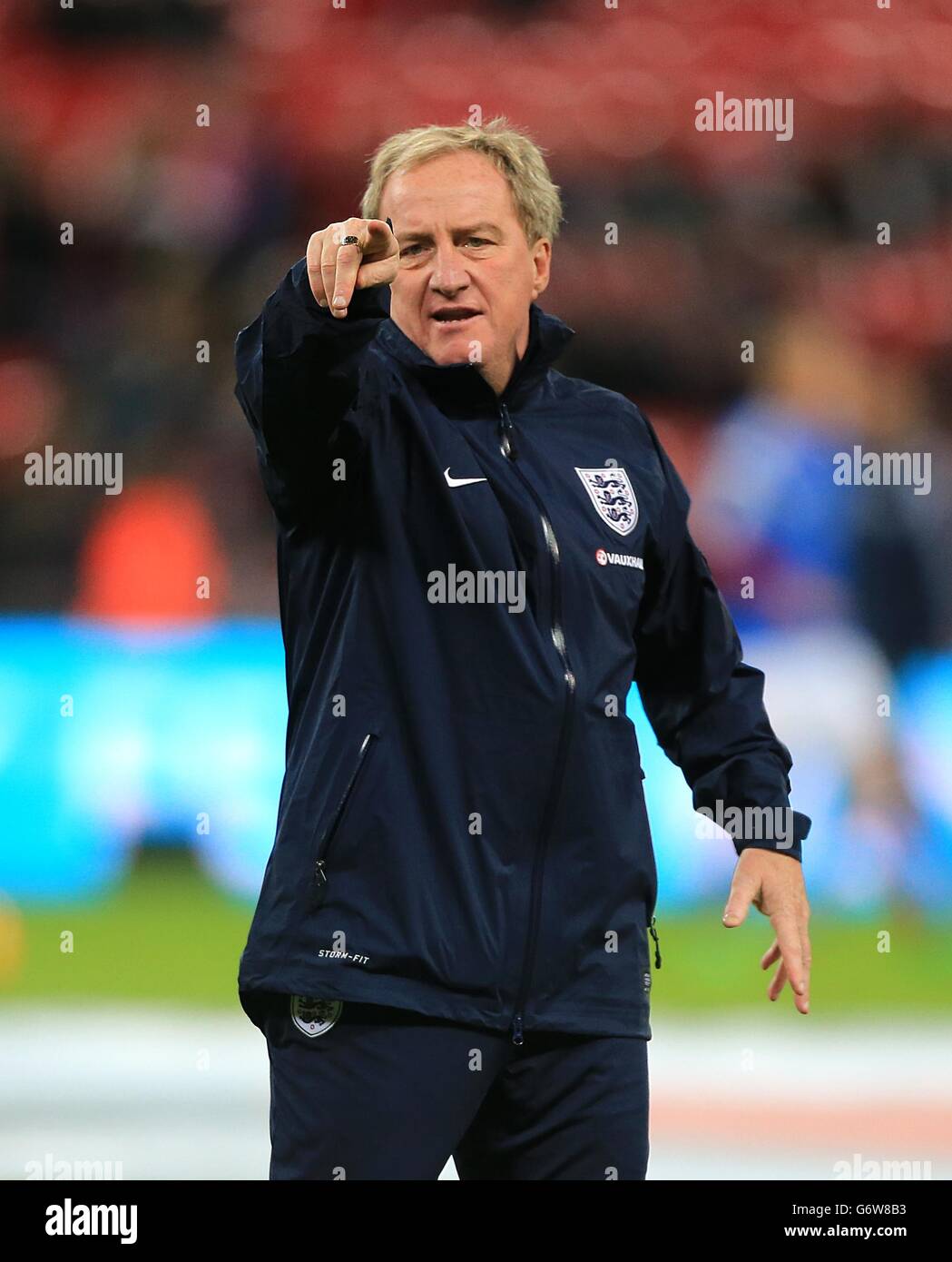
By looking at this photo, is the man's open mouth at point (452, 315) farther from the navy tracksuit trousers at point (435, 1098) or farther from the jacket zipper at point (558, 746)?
the navy tracksuit trousers at point (435, 1098)

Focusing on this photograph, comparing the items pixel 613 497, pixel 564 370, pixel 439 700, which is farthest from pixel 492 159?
pixel 564 370

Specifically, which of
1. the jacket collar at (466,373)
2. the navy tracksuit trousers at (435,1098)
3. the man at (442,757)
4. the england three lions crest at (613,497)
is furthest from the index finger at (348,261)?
the navy tracksuit trousers at (435,1098)

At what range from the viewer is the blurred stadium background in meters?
4.40

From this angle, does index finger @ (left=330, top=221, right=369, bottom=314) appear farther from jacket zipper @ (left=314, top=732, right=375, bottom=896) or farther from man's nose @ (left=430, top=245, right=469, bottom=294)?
jacket zipper @ (left=314, top=732, right=375, bottom=896)

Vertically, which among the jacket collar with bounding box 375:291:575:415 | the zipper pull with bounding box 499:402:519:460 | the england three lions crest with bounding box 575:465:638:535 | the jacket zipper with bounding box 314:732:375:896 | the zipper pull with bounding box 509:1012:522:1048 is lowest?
the zipper pull with bounding box 509:1012:522:1048

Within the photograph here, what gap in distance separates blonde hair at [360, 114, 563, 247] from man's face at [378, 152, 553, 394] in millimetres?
14

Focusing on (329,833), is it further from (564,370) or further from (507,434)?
(564,370)

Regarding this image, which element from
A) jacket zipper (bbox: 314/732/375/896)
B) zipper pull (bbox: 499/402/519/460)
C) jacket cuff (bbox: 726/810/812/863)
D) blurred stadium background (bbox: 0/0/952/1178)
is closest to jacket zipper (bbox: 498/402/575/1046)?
zipper pull (bbox: 499/402/519/460)

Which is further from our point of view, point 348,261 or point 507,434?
point 507,434

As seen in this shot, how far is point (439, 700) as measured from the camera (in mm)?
1800

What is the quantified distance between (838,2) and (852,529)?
3.04 meters

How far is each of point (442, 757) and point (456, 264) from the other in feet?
2.06

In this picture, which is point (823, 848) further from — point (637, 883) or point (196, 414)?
point (637, 883)

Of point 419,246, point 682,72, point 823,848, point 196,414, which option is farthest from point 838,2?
point 419,246
